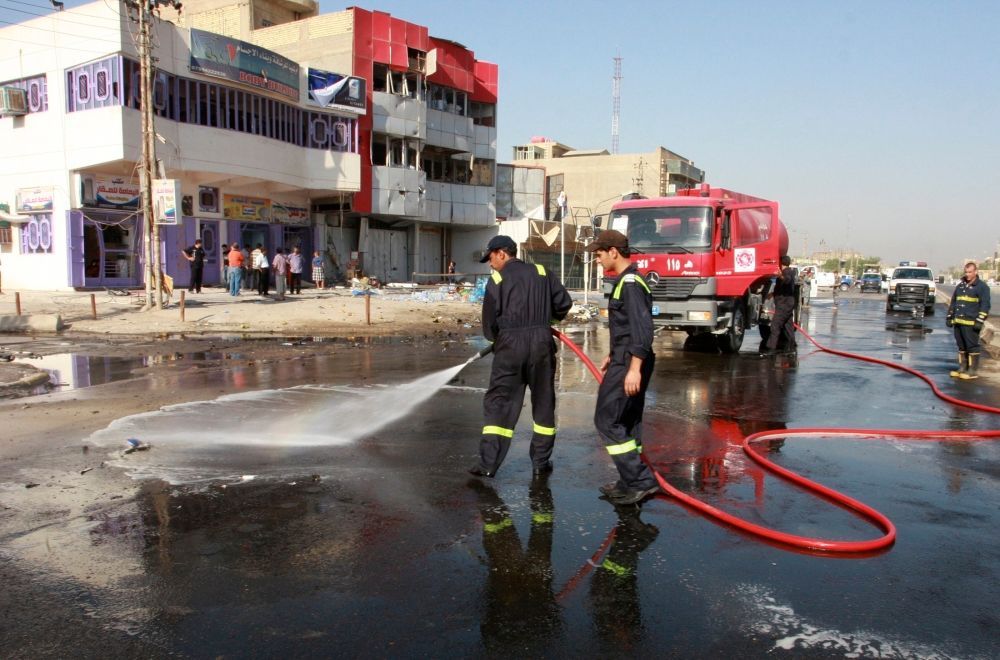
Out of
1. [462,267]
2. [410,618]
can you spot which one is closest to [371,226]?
[462,267]

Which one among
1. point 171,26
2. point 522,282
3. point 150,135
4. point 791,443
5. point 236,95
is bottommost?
point 791,443

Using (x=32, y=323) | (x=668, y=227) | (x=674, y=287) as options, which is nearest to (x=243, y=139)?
(x=32, y=323)

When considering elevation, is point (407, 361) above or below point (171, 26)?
below

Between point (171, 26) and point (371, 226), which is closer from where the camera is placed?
point (171, 26)

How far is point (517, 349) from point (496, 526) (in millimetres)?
1312

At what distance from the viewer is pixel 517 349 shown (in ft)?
17.0

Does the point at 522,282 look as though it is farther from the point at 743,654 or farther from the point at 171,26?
the point at 171,26

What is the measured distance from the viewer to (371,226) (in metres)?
37.1

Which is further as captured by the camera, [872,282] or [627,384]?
[872,282]

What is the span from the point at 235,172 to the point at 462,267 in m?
18.1

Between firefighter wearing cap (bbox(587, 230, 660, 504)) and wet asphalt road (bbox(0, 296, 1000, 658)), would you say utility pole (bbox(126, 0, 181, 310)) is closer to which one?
wet asphalt road (bbox(0, 296, 1000, 658))

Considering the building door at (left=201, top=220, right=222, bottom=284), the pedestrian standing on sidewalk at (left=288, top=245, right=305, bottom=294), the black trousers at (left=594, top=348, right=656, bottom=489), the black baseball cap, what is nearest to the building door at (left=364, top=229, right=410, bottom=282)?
the building door at (left=201, top=220, right=222, bottom=284)

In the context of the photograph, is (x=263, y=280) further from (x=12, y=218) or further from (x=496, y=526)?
(x=496, y=526)

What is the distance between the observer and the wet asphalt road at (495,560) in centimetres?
310
